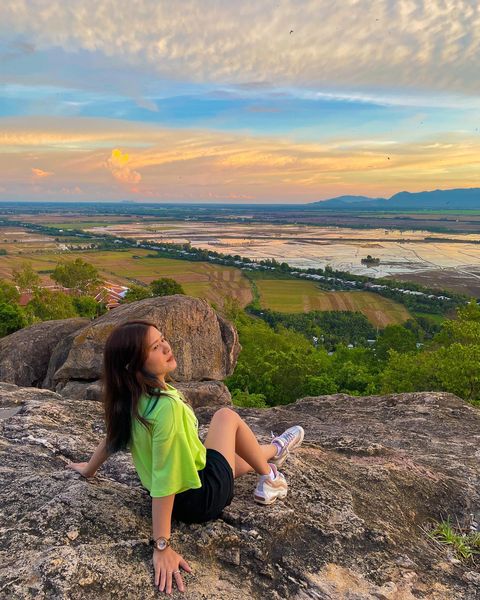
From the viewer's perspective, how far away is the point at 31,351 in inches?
721

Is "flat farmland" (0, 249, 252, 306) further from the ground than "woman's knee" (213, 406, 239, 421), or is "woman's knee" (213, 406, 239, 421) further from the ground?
"woman's knee" (213, 406, 239, 421)

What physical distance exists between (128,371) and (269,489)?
6.79ft

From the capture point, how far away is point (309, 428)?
367 inches

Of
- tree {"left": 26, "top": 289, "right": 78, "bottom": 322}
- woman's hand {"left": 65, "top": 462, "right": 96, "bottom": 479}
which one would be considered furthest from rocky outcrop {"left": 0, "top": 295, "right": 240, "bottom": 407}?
tree {"left": 26, "top": 289, "right": 78, "bottom": 322}

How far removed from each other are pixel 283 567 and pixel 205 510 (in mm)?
851

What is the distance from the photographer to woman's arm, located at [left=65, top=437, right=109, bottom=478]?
4.59 meters

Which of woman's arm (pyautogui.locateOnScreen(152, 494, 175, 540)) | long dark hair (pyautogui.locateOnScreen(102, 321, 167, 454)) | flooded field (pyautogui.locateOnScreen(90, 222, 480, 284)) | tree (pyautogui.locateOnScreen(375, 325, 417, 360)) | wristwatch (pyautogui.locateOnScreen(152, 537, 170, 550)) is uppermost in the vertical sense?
long dark hair (pyautogui.locateOnScreen(102, 321, 167, 454))

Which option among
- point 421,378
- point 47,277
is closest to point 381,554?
point 421,378

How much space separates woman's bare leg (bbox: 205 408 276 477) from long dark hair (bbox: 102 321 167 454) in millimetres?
966

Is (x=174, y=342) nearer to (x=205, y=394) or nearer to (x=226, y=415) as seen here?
(x=205, y=394)

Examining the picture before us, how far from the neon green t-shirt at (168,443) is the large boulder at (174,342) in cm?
1181

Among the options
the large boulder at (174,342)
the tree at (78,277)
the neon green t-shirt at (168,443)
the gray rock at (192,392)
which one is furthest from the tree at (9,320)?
the neon green t-shirt at (168,443)

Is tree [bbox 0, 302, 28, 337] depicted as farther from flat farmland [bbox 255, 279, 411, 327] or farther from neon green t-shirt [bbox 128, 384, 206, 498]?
flat farmland [bbox 255, 279, 411, 327]

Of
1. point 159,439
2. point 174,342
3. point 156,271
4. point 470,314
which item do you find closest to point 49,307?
point 174,342
